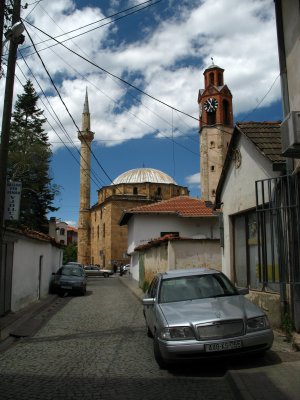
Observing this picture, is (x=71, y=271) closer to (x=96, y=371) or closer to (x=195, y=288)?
(x=195, y=288)

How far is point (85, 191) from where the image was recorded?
67.9 metres

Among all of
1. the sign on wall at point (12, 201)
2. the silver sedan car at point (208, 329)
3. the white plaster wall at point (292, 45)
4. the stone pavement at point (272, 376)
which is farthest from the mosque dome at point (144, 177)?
the silver sedan car at point (208, 329)

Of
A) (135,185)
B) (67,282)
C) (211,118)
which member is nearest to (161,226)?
(67,282)

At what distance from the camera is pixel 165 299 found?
7.71 meters

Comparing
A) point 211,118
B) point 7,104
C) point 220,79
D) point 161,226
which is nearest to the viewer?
point 7,104

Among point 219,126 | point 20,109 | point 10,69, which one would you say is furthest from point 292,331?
point 219,126

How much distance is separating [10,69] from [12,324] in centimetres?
627

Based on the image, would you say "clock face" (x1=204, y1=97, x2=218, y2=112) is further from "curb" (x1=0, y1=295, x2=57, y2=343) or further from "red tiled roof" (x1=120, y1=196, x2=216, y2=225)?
"curb" (x1=0, y1=295, x2=57, y2=343)

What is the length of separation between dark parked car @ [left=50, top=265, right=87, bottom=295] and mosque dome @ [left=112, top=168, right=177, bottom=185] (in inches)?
1837

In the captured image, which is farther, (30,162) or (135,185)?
(135,185)

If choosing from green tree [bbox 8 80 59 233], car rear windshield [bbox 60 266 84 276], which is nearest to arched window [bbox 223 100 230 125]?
green tree [bbox 8 80 59 233]

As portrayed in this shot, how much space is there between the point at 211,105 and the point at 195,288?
48798 mm

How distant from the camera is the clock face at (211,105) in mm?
54331

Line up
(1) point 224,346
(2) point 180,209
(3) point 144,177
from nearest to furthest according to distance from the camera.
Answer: (1) point 224,346
(2) point 180,209
(3) point 144,177
